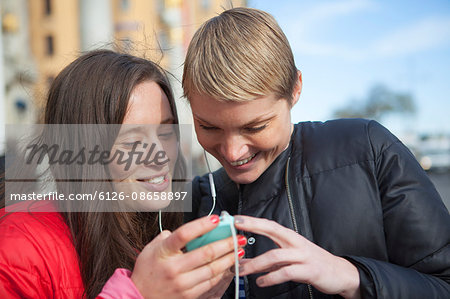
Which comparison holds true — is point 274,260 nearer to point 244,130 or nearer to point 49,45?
point 244,130

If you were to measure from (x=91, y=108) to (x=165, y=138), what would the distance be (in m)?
0.40

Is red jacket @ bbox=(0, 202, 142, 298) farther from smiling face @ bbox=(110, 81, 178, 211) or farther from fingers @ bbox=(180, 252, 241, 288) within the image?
smiling face @ bbox=(110, 81, 178, 211)

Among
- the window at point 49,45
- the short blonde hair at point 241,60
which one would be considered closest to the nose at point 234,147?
the short blonde hair at point 241,60

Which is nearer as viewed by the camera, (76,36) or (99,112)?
(99,112)

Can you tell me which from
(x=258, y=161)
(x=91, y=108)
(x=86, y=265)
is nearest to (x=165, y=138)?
(x=91, y=108)

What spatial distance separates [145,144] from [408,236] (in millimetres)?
1258

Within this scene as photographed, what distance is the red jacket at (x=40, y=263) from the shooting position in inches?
→ 58.8

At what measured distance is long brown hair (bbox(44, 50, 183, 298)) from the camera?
1856mm

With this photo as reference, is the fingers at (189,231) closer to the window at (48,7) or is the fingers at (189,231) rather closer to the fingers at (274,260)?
the fingers at (274,260)

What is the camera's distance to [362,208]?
1668 millimetres

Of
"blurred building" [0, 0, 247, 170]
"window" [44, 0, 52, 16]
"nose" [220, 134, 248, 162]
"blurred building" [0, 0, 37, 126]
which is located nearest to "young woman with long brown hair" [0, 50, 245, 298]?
"blurred building" [0, 0, 247, 170]

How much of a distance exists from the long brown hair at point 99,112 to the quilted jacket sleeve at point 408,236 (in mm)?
1094

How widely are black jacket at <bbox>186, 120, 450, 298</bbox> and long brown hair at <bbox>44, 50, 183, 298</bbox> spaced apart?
0.58 m

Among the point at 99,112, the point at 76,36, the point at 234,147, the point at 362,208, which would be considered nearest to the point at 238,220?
the point at 234,147
